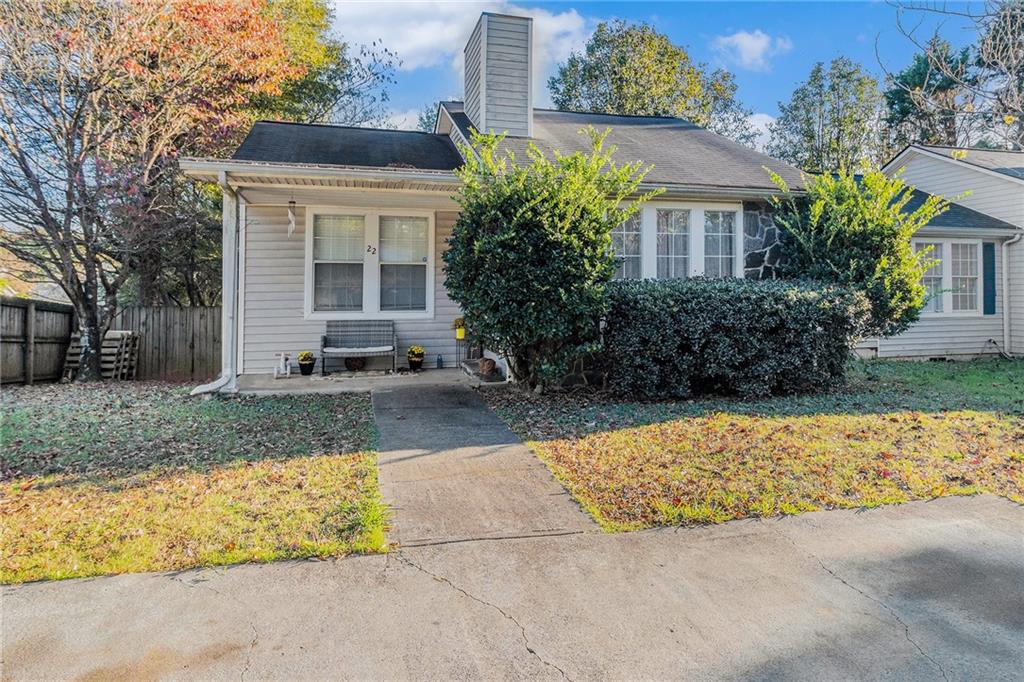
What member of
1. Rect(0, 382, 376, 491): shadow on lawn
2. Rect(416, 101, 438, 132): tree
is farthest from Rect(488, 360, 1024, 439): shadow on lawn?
Rect(416, 101, 438, 132): tree

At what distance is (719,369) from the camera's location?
7125 mm

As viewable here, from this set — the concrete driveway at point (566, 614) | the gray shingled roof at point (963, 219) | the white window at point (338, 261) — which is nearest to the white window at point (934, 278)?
the gray shingled roof at point (963, 219)

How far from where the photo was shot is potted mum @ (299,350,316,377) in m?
8.87

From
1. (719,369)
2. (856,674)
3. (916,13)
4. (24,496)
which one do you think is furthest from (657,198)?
(24,496)

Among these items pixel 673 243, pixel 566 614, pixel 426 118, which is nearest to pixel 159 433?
pixel 566 614

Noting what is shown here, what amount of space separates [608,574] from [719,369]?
4738 mm

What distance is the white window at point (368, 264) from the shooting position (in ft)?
30.3

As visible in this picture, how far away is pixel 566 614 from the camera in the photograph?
102 inches

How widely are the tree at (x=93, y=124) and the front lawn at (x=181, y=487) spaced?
4.48 metres

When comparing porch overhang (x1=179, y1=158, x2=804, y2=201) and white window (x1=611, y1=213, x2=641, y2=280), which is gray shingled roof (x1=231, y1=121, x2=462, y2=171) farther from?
white window (x1=611, y1=213, x2=641, y2=280)

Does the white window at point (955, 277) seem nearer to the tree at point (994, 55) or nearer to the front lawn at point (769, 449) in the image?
the tree at point (994, 55)

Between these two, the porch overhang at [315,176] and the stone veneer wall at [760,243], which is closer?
the porch overhang at [315,176]

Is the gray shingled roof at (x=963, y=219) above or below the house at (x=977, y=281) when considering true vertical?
above

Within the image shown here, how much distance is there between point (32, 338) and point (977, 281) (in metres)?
17.6
